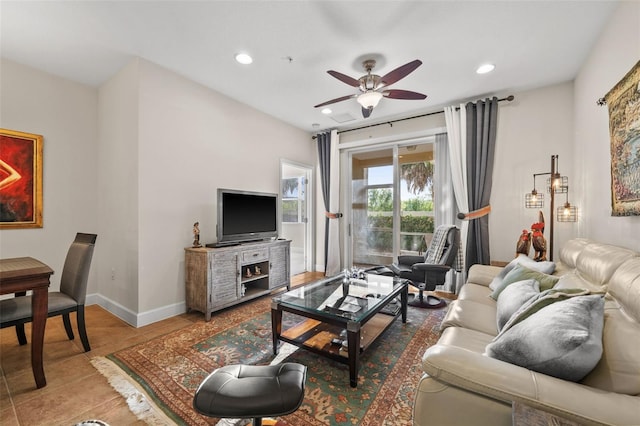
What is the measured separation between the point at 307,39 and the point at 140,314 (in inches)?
127

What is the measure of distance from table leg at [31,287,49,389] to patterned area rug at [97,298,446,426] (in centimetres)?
41

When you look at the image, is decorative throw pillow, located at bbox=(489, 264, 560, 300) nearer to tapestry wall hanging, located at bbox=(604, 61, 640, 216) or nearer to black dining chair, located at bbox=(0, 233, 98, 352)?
tapestry wall hanging, located at bbox=(604, 61, 640, 216)

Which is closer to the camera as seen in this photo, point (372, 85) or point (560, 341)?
point (560, 341)

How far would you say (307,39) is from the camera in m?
2.45

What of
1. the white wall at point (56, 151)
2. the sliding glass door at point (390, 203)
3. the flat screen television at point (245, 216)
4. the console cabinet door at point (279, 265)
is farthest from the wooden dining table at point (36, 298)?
the sliding glass door at point (390, 203)

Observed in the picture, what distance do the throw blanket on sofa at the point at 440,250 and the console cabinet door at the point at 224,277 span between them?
243 cm

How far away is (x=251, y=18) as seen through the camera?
2.19 metres

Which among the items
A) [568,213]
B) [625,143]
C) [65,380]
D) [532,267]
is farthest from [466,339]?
[65,380]

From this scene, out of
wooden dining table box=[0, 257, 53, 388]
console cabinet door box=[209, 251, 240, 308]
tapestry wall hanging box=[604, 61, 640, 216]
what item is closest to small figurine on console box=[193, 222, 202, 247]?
console cabinet door box=[209, 251, 240, 308]

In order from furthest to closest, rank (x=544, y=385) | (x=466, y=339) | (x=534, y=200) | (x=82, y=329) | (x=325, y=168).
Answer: (x=325, y=168) < (x=534, y=200) < (x=82, y=329) < (x=466, y=339) < (x=544, y=385)

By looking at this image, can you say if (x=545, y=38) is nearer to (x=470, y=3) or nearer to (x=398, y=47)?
(x=470, y=3)

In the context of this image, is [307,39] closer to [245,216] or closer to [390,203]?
[245,216]

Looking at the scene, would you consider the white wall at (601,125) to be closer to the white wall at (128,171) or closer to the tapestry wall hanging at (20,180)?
the white wall at (128,171)

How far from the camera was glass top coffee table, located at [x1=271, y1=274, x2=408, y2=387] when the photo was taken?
1806mm
